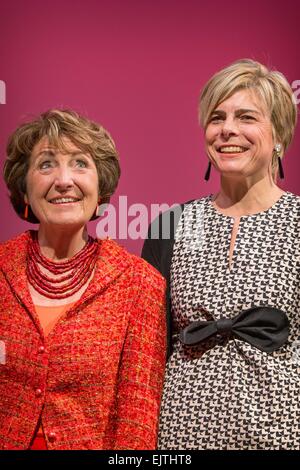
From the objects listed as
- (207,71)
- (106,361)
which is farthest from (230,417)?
(207,71)

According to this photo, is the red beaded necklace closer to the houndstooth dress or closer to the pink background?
the houndstooth dress

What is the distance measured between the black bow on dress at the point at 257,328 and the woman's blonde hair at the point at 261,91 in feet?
1.62

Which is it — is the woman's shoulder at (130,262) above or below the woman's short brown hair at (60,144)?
below

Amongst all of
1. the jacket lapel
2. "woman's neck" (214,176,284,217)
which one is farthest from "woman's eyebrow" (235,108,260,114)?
the jacket lapel

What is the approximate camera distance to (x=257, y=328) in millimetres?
2566

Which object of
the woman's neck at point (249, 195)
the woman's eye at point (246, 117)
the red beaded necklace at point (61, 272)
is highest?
the woman's eye at point (246, 117)

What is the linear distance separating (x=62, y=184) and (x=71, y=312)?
356 mm

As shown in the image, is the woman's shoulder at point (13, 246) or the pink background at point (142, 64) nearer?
the woman's shoulder at point (13, 246)

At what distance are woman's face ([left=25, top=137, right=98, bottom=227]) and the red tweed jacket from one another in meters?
0.19

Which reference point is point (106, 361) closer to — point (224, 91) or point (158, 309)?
point (158, 309)

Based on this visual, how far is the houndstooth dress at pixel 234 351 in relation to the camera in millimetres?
2527

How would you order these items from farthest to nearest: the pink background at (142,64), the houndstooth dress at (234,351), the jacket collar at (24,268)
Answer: the pink background at (142,64), the jacket collar at (24,268), the houndstooth dress at (234,351)

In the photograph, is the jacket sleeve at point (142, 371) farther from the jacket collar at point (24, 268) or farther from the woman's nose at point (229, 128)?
the woman's nose at point (229, 128)

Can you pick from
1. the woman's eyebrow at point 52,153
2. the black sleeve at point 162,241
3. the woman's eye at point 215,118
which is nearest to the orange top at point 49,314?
the black sleeve at point 162,241
